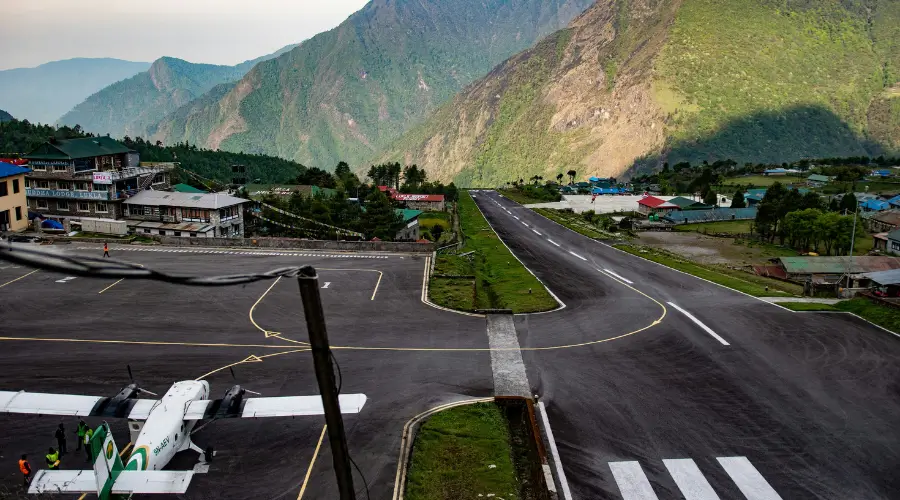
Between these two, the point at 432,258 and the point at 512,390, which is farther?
the point at 432,258

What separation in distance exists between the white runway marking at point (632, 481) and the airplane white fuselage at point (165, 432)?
17.7 metres

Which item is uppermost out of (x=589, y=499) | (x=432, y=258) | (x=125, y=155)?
(x=125, y=155)

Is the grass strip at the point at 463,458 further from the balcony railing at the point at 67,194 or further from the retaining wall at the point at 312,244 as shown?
the balcony railing at the point at 67,194

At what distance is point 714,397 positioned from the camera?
33156 millimetres

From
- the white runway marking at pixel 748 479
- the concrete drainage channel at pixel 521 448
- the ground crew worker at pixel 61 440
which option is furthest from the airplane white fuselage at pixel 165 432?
the white runway marking at pixel 748 479

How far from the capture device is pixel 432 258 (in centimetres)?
6569

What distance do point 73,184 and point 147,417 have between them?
6571 centimetres

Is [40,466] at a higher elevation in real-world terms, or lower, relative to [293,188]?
lower

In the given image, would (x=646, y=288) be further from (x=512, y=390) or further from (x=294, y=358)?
(x=294, y=358)

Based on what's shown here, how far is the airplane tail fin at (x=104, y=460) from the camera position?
66.8ft

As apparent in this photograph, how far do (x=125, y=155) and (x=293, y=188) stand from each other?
38.8 m

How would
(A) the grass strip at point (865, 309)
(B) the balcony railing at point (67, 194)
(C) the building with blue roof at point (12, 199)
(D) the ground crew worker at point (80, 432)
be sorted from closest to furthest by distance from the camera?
1. (D) the ground crew worker at point (80, 432)
2. (A) the grass strip at point (865, 309)
3. (C) the building with blue roof at point (12, 199)
4. (B) the balcony railing at point (67, 194)

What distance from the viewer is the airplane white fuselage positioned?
23578mm

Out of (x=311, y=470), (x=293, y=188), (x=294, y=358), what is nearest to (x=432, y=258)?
(x=294, y=358)
